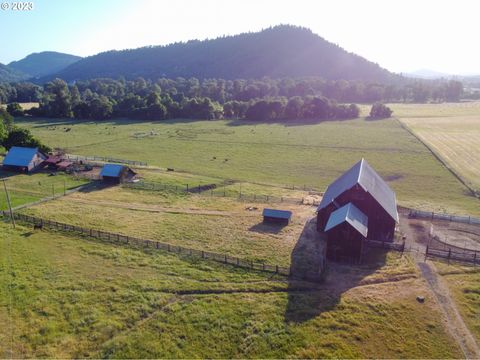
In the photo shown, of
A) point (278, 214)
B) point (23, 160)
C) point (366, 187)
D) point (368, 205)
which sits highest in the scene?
point (23, 160)

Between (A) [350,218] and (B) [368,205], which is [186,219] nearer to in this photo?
(A) [350,218]

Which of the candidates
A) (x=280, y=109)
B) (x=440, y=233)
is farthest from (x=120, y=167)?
(x=280, y=109)

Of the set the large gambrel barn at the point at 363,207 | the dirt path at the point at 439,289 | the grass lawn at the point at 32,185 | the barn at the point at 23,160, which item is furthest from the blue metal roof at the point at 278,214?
the barn at the point at 23,160

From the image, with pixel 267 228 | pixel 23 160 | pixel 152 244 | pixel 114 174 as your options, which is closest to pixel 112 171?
pixel 114 174

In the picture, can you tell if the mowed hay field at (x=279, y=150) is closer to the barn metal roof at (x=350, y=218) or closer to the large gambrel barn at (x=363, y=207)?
the large gambrel barn at (x=363, y=207)

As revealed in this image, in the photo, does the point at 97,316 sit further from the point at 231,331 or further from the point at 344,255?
the point at 344,255

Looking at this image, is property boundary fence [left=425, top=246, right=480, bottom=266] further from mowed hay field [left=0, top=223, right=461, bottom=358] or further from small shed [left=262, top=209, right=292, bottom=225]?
small shed [left=262, top=209, right=292, bottom=225]
